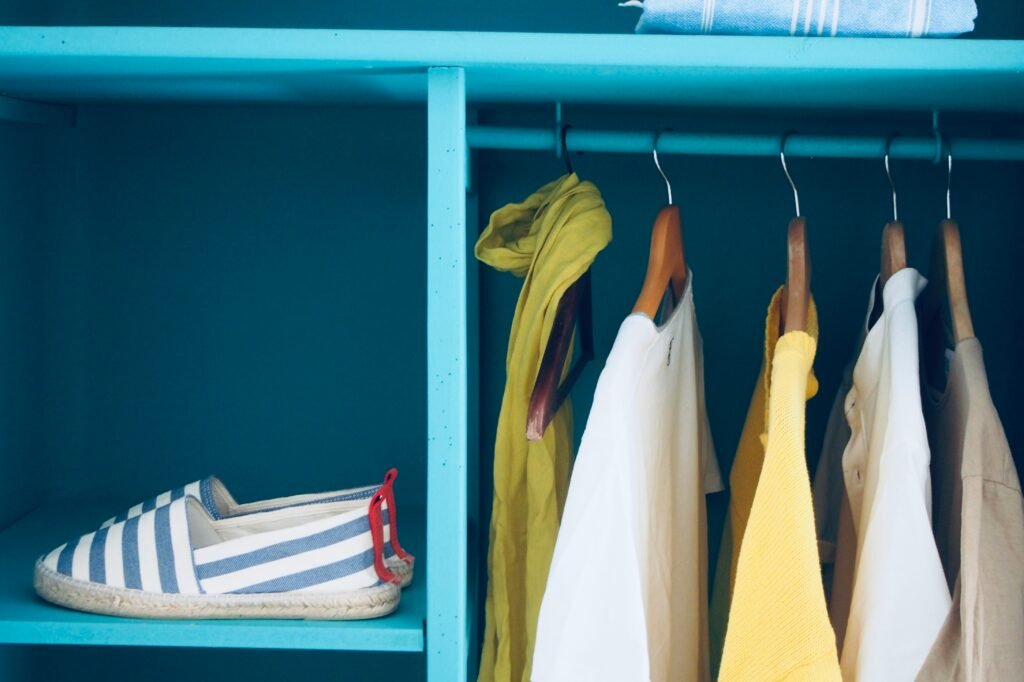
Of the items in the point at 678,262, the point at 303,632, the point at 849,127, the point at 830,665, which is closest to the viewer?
the point at 830,665

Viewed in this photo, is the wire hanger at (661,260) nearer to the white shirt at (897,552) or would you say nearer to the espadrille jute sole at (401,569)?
the white shirt at (897,552)

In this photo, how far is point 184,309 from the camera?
1.52m

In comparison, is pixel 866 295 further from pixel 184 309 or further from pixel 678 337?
pixel 184 309

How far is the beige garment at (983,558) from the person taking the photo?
932mm

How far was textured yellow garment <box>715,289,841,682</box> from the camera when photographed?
3.09ft

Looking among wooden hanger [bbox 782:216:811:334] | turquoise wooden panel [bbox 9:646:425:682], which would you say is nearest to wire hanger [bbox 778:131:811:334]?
wooden hanger [bbox 782:216:811:334]

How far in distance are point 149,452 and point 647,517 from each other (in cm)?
77

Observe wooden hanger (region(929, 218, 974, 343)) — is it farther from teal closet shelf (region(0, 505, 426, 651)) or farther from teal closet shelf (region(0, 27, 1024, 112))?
teal closet shelf (region(0, 505, 426, 651))

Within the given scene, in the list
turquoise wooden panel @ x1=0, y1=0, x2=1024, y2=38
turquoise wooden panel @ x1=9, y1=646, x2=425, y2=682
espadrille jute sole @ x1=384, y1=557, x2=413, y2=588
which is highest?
turquoise wooden panel @ x1=0, y1=0, x2=1024, y2=38

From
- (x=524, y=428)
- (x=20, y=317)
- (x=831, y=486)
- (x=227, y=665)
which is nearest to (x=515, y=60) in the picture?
(x=524, y=428)

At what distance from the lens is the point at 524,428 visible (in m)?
1.22

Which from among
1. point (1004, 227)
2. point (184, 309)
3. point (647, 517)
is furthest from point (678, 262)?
point (184, 309)

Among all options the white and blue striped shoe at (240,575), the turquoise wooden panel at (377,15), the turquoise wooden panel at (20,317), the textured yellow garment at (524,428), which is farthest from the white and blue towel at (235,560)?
the turquoise wooden panel at (377,15)

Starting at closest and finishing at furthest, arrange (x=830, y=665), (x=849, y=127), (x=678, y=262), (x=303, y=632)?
(x=830, y=665) < (x=303, y=632) < (x=678, y=262) < (x=849, y=127)
